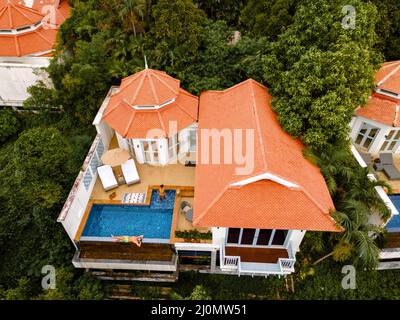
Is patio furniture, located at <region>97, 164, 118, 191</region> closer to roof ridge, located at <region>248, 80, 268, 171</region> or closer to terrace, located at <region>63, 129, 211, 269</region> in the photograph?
terrace, located at <region>63, 129, 211, 269</region>

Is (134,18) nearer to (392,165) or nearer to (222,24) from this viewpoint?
(222,24)

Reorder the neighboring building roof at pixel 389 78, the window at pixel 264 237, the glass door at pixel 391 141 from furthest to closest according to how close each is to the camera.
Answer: the glass door at pixel 391 141 < the neighboring building roof at pixel 389 78 < the window at pixel 264 237

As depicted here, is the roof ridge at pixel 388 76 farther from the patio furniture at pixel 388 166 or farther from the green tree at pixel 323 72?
the patio furniture at pixel 388 166

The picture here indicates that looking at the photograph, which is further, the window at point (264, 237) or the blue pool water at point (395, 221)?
the blue pool water at point (395, 221)

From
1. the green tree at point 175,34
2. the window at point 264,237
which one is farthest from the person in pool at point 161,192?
the green tree at point 175,34

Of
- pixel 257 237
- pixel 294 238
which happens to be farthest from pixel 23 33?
pixel 294 238

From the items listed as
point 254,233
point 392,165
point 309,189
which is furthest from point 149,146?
point 392,165
